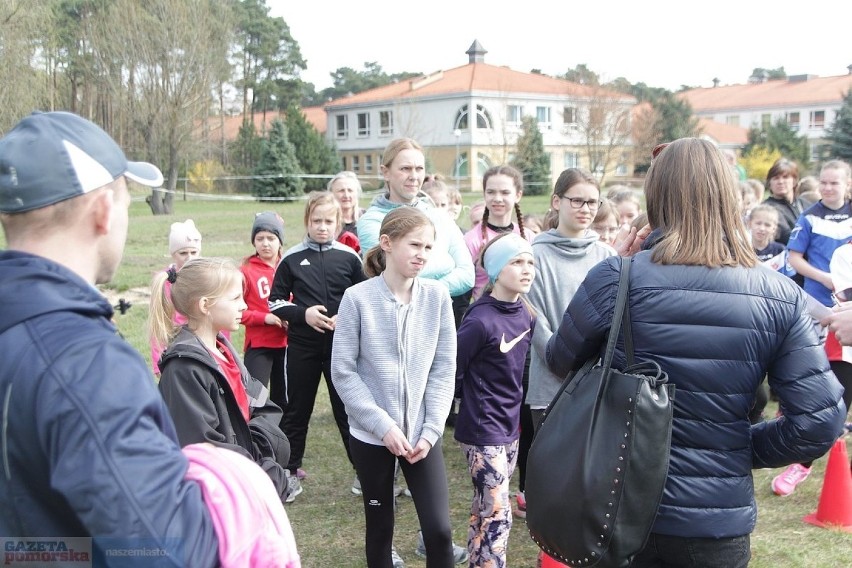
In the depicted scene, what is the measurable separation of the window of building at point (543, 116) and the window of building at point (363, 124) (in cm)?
1363

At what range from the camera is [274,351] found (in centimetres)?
571

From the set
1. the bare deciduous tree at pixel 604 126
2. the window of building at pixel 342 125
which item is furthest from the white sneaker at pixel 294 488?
the window of building at pixel 342 125

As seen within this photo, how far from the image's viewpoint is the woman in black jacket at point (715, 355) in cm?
237

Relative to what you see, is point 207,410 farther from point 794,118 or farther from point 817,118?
point 794,118

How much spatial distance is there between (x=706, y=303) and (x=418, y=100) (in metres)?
55.9

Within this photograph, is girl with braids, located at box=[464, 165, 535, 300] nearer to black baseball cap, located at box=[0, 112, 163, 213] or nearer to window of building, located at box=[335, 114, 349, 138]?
black baseball cap, located at box=[0, 112, 163, 213]

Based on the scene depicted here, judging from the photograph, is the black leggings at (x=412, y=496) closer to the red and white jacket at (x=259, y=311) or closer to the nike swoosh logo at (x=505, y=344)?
the nike swoosh logo at (x=505, y=344)

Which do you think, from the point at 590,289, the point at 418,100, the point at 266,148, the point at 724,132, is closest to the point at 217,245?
the point at 590,289

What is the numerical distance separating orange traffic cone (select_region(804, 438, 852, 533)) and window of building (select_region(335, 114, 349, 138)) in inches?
2403

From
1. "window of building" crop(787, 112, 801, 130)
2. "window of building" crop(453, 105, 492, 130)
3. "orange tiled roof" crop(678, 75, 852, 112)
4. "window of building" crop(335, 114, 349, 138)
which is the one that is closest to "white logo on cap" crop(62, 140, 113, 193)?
"window of building" crop(453, 105, 492, 130)

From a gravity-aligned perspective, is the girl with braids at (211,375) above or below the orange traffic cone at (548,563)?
above

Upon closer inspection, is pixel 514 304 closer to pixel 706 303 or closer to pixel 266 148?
pixel 706 303

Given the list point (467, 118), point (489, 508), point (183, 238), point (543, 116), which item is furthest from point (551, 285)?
point (543, 116)

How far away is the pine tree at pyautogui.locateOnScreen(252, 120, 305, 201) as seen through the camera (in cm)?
4125
